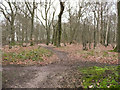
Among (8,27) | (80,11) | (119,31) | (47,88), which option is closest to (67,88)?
(47,88)

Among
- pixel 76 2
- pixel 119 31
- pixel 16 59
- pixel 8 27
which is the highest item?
pixel 76 2

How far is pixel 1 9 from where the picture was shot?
1734cm

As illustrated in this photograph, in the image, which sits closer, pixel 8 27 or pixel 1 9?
pixel 8 27

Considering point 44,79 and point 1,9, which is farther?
point 1,9

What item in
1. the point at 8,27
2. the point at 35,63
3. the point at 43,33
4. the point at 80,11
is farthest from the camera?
the point at 43,33

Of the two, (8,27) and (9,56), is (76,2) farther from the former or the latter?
(9,56)

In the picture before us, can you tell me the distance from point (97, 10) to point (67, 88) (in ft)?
71.6

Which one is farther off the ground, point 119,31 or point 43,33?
point 43,33

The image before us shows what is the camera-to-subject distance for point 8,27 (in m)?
14.2

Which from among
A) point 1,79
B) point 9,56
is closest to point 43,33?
point 9,56

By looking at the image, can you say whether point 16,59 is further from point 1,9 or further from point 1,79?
point 1,9

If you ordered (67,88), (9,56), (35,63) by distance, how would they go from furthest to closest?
(9,56) → (35,63) → (67,88)

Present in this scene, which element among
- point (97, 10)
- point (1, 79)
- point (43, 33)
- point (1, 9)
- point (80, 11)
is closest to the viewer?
point (1, 79)

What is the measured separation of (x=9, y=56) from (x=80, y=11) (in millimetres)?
22676
